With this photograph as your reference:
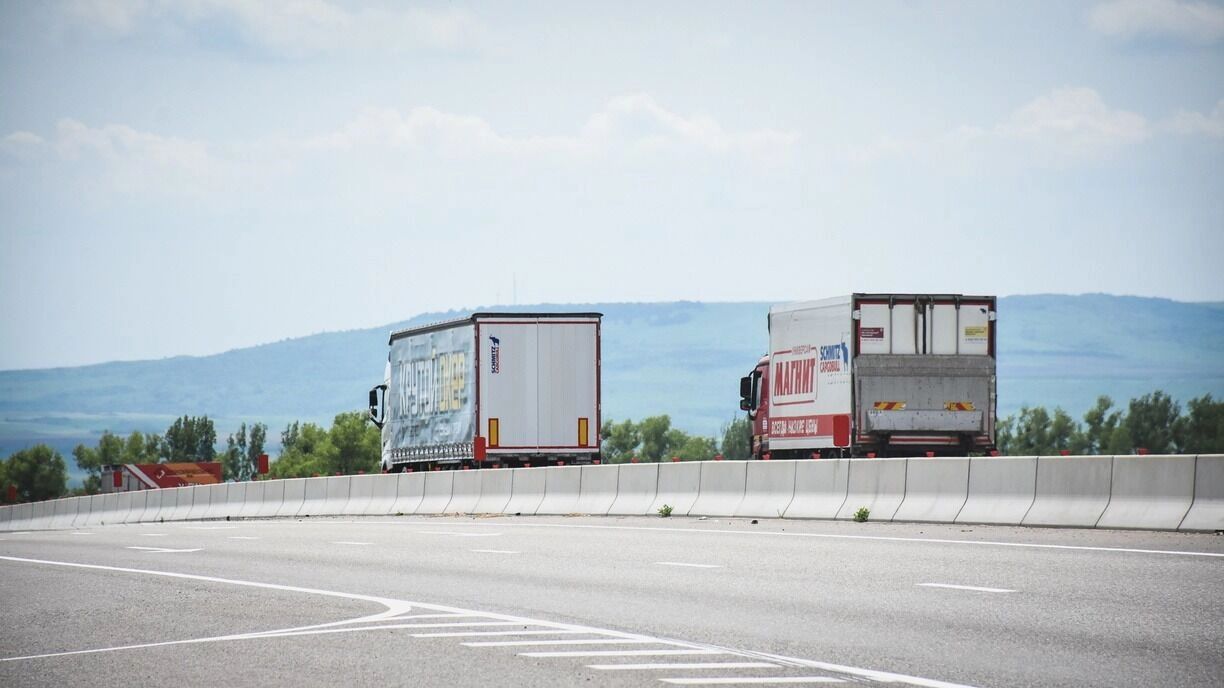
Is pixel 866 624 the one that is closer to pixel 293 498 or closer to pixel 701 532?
pixel 701 532

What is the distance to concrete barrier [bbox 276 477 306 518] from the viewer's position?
40.2 meters

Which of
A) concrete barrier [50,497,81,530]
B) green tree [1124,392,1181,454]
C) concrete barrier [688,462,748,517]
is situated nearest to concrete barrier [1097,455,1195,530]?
concrete barrier [688,462,748,517]

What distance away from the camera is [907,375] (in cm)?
3055

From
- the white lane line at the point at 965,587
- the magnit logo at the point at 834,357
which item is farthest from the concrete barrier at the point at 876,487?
the white lane line at the point at 965,587

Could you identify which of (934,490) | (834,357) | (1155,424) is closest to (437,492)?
(834,357)

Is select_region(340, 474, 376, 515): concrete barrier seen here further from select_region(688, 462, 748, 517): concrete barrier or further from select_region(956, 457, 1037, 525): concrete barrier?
select_region(956, 457, 1037, 525): concrete barrier

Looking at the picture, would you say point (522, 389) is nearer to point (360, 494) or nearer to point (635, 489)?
point (360, 494)

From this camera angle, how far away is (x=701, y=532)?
72.3 ft

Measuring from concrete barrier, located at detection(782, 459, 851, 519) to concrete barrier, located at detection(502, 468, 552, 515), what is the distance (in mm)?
7384

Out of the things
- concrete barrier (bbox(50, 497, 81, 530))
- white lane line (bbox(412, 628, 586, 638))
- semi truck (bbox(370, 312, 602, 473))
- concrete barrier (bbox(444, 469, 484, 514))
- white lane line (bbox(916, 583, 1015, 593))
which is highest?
semi truck (bbox(370, 312, 602, 473))

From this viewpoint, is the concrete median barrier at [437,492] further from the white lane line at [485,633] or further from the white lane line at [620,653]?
the white lane line at [620,653]

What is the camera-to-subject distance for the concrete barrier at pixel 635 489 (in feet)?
91.4

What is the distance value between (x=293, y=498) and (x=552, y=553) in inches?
901

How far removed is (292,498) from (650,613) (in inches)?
1158
